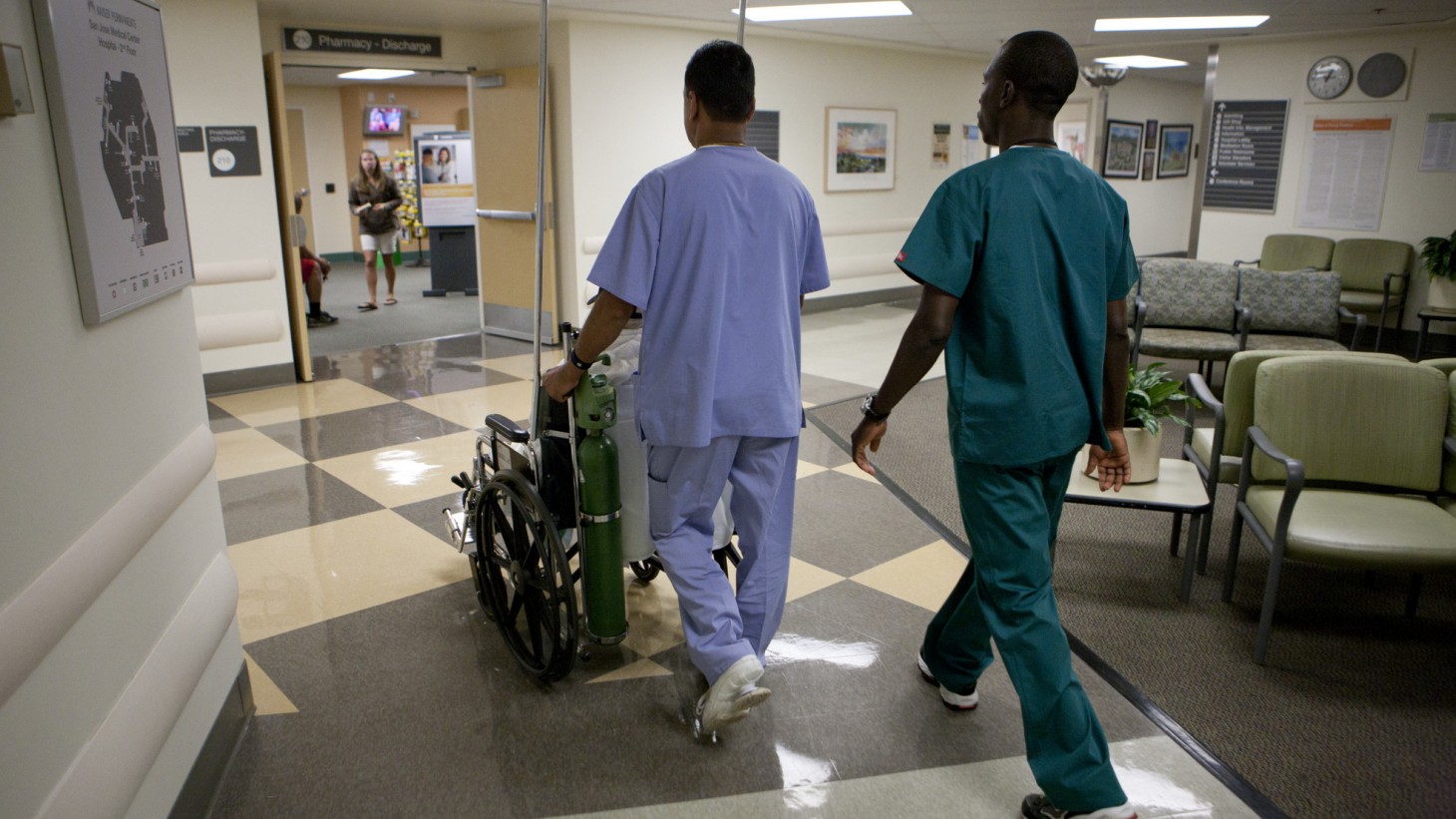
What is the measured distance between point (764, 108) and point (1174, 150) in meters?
8.73

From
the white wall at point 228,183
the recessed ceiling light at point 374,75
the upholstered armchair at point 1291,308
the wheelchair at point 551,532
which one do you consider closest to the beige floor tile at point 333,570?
the wheelchair at point 551,532

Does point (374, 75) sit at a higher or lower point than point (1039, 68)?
higher

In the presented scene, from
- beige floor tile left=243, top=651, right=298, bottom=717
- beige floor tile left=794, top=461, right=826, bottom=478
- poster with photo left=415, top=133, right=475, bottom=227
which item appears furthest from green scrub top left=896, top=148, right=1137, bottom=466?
poster with photo left=415, top=133, right=475, bottom=227

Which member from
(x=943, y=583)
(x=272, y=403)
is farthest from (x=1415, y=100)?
(x=272, y=403)

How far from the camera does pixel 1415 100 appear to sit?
7.54m

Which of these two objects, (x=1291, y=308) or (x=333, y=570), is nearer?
(x=333, y=570)

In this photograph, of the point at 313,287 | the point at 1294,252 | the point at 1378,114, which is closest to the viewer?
the point at 1378,114

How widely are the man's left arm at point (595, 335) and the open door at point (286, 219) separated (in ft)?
15.0

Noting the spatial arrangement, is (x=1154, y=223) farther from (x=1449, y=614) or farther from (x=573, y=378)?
(x=573, y=378)

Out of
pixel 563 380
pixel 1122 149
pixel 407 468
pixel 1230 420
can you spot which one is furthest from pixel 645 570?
pixel 1122 149

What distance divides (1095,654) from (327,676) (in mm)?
2257

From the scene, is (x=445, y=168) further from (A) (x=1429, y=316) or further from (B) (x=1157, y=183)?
(B) (x=1157, y=183)

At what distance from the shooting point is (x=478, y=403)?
5.90 m

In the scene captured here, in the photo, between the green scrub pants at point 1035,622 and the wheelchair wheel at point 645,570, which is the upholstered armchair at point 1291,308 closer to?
the wheelchair wheel at point 645,570
